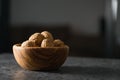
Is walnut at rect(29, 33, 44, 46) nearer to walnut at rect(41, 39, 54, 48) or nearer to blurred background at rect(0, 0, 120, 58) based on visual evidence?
walnut at rect(41, 39, 54, 48)

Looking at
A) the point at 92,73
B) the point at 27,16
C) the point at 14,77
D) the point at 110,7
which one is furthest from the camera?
the point at 27,16

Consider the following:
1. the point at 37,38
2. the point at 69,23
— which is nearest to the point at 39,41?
the point at 37,38

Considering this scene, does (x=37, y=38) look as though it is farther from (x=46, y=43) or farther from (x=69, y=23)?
(x=69, y=23)

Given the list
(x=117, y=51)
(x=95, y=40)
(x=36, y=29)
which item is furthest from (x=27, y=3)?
(x=117, y=51)

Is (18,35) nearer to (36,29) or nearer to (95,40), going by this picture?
(36,29)

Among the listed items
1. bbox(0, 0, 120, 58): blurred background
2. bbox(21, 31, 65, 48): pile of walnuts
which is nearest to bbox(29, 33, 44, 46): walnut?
bbox(21, 31, 65, 48): pile of walnuts

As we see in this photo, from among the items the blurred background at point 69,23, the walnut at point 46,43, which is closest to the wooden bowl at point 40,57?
the walnut at point 46,43

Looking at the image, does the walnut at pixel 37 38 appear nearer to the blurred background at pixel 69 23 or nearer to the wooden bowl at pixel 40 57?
the wooden bowl at pixel 40 57

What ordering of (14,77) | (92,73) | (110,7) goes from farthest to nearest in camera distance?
(110,7)
(92,73)
(14,77)
